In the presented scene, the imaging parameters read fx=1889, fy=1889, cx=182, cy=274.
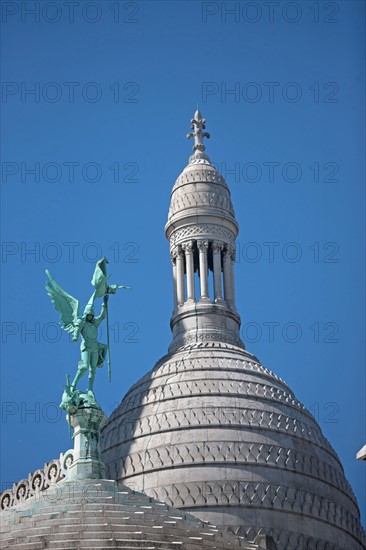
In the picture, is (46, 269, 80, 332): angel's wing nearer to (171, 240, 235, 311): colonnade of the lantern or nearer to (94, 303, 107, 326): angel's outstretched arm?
(94, 303, 107, 326): angel's outstretched arm

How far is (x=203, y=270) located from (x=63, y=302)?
1577 cm

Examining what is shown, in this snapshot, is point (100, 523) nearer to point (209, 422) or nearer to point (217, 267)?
point (209, 422)

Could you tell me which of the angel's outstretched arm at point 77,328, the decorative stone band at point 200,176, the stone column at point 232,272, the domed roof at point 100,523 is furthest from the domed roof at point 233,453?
the domed roof at point 100,523

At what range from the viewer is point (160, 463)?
224 ft

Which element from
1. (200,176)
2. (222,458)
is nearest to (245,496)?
(222,458)

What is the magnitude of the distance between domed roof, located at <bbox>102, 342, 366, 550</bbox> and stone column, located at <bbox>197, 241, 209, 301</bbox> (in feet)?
14.5

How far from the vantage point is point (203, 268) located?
256 feet

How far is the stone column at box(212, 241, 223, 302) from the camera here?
78.2 m

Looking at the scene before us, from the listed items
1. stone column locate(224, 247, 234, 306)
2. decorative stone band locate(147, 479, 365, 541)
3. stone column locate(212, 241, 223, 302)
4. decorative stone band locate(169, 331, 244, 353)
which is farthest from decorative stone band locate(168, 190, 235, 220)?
decorative stone band locate(147, 479, 365, 541)

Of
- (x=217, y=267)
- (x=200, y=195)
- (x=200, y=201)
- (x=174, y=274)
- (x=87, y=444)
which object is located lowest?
(x=87, y=444)

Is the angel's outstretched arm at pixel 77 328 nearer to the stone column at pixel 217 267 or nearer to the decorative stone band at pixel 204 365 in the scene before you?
the decorative stone band at pixel 204 365

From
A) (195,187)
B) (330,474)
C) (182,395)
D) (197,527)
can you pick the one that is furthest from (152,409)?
(197,527)

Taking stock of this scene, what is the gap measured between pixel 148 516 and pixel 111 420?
2027 cm

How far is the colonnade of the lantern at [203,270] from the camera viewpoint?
78062mm
